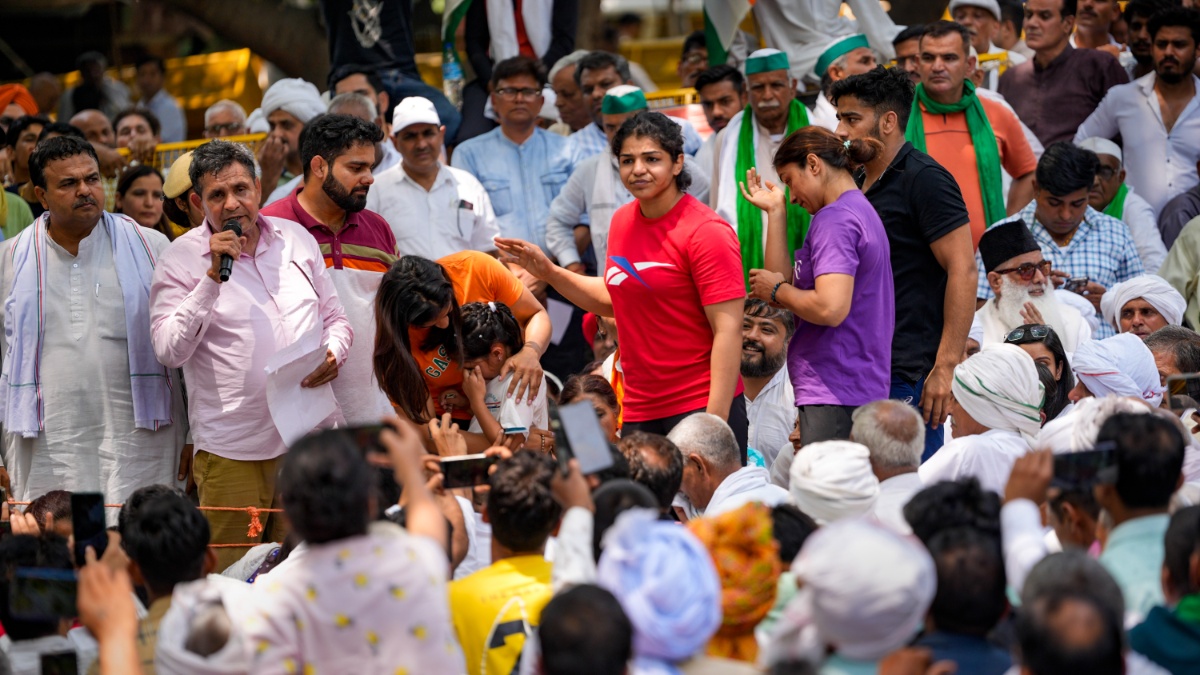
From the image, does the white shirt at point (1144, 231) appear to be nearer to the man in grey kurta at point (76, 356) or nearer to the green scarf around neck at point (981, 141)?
the green scarf around neck at point (981, 141)

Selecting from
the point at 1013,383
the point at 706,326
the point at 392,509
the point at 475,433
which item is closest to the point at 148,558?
the point at 392,509

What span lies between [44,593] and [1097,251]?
559 centimetres

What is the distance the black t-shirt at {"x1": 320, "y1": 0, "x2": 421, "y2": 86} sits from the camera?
29.5 ft

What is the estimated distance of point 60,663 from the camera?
3410 mm

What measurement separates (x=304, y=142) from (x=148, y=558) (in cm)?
257

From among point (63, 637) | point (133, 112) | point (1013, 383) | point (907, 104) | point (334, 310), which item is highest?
point (133, 112)

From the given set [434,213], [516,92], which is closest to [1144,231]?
[516,92]

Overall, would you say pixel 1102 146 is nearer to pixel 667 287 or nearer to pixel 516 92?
pixel 516 92

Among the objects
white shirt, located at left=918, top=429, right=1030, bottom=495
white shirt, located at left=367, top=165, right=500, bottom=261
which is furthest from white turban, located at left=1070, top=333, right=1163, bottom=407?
white shirt, located at left=367, top=165, right=500, bottom=261

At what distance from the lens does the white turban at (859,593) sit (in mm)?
2975

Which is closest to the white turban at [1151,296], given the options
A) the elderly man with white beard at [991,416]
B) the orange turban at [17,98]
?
the elderly man with white beard at [991,416]

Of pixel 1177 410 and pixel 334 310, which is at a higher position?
pixel 334 310

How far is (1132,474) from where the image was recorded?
3.57 metres

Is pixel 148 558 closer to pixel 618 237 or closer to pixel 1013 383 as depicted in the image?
pixel 618 237
